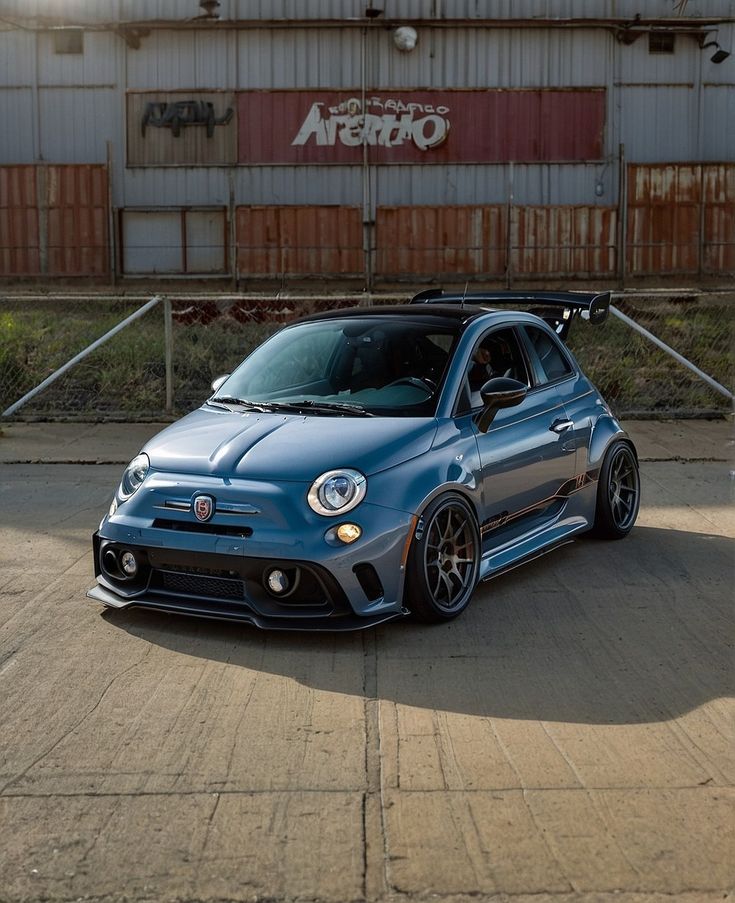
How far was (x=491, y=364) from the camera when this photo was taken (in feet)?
24.1

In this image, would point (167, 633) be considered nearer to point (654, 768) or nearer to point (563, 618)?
point (563, 618)

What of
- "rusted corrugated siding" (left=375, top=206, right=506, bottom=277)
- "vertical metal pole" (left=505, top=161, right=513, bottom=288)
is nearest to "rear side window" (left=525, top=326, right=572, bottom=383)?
"rusted corrugated siding" (left=375, top=206, right=506, bottom=277)

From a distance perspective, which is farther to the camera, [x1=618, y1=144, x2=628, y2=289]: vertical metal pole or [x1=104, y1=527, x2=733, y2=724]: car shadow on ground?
[x1=618, y1=144, x2=628, y2=289]: vertical metal pole

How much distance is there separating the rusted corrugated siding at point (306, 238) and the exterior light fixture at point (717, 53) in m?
9.47

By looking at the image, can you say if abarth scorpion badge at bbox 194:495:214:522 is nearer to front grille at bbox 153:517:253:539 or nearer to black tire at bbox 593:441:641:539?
front grille at bbox 153:517:253:539

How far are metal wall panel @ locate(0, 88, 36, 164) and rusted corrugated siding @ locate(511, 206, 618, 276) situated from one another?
1216 centimetres

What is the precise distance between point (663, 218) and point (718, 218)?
1.41 m

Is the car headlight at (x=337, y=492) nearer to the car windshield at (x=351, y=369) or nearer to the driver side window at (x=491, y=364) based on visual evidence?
the car windshield at (x=351, y=369)

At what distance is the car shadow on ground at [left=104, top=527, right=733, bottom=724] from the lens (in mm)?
5238

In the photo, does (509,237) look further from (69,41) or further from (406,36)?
(69,41)

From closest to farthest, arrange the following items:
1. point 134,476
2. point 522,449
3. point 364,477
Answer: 1. point 364,477
2. point 134,476
3. point 522,449

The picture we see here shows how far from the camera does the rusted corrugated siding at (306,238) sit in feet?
101

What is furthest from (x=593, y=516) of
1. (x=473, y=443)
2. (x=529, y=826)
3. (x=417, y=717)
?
(x=529, y=826)

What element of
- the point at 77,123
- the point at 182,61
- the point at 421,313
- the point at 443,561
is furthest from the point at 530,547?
the point at 77,123
